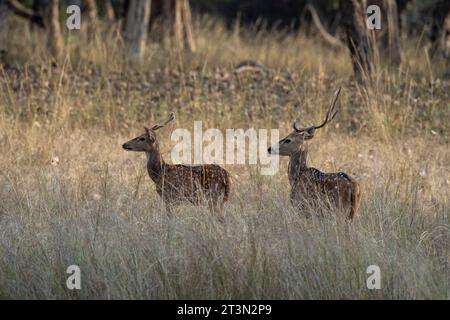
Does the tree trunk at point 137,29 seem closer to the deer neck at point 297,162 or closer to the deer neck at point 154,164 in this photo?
the deer neck at point 154,164

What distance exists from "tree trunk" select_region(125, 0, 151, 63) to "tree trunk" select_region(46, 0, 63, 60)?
0.94 metres

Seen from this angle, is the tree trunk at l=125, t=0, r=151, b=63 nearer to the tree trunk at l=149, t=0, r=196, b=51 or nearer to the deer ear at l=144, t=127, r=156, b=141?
the tree trunk at l=149, t=0, r=196, b=51

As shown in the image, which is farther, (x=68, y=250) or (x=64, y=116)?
(x=64, y=116)

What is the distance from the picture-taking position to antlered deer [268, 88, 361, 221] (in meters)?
6.90

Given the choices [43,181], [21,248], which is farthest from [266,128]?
[21,248]

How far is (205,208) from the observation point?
7.11m

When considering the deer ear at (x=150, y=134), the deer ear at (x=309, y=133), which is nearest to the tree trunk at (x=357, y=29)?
the deer ear at (x=309, y=133)

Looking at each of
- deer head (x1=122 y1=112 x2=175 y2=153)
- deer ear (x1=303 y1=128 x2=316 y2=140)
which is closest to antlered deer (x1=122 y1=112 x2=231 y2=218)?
deer head (x1=122 y1=112 x2=175 y2=153)

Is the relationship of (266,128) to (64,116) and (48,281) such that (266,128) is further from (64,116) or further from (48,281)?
(48,281)

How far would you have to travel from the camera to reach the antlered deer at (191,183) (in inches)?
291

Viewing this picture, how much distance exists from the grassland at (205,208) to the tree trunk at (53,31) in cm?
100

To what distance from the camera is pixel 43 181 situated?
786cm

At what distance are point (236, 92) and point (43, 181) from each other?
4.67m

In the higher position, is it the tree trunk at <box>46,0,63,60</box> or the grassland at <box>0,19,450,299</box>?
the tree trunk at <box>46,0,63,60</box>
